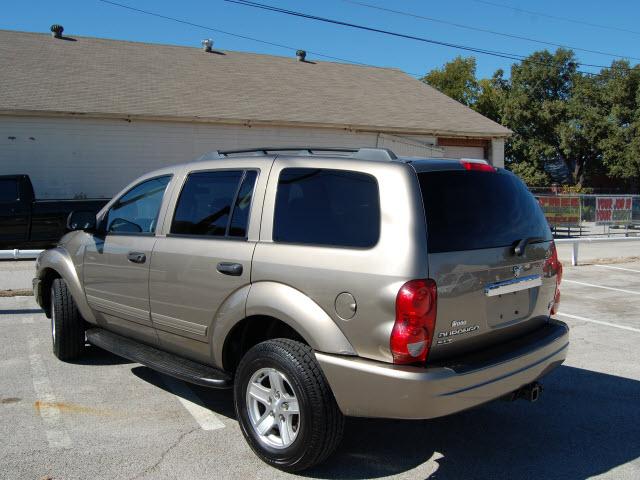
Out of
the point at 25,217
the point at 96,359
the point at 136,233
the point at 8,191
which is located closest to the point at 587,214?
the point at 25,217

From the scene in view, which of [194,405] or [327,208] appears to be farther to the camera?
[194,405]

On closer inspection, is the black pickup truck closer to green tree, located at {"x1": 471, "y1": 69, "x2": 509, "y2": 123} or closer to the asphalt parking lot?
the asphalt parking lot

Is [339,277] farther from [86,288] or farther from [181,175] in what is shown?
[86,288]

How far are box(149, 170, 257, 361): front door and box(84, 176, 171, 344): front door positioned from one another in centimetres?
17

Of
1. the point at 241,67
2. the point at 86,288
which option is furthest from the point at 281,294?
the point at 241,67

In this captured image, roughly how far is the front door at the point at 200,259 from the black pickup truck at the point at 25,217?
9506 millimetres

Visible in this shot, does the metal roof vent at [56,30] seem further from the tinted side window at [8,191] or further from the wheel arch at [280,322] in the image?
the wheel arch at [280,322]

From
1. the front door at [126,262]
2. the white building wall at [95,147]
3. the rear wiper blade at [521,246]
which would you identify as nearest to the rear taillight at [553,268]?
the rear wiper blade at [521,246]

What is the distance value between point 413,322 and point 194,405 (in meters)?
2.36

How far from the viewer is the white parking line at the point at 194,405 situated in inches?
182

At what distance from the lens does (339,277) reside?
354 centimetres

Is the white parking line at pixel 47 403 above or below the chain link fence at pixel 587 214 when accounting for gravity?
below

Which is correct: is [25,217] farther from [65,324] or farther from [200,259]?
[200,259]

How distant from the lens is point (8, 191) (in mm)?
13586
